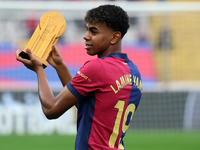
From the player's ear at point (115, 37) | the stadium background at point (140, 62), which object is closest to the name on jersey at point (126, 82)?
the player's ear at point (115, 37)

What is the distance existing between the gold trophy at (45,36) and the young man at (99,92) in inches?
2.5

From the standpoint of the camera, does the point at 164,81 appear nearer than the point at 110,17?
No

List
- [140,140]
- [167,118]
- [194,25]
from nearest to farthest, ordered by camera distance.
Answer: [140,140], [167,118], [194,25]

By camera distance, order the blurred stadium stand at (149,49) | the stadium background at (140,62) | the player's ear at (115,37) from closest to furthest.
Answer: the player's ear at (115,37) < the stadium background at (140,62) < the blurred stadium stand at (149,49)

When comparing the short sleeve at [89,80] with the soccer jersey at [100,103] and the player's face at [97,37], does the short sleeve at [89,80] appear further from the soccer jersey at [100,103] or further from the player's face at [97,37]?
the player's face at [97,37]

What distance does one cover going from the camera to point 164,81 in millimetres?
10016

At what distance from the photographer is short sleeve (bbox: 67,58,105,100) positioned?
232 cm

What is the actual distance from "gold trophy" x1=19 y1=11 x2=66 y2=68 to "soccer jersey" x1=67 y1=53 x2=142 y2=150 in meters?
0.34

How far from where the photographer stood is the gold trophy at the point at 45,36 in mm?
2465

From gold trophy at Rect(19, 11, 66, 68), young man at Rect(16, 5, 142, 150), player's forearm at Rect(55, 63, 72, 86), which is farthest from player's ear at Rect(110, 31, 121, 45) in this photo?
player's forearm at Rect(55, 63, 72, 86)

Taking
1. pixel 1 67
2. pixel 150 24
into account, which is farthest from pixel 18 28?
pixel 150 24

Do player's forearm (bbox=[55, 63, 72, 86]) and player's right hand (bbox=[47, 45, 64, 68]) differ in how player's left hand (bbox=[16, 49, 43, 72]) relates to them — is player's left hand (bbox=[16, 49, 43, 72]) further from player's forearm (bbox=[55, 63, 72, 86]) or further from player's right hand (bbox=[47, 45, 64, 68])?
player's forearm (bbox=[55, 63, 72, 86])

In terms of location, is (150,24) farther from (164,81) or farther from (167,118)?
(167,118)

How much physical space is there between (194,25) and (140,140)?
185 inches
